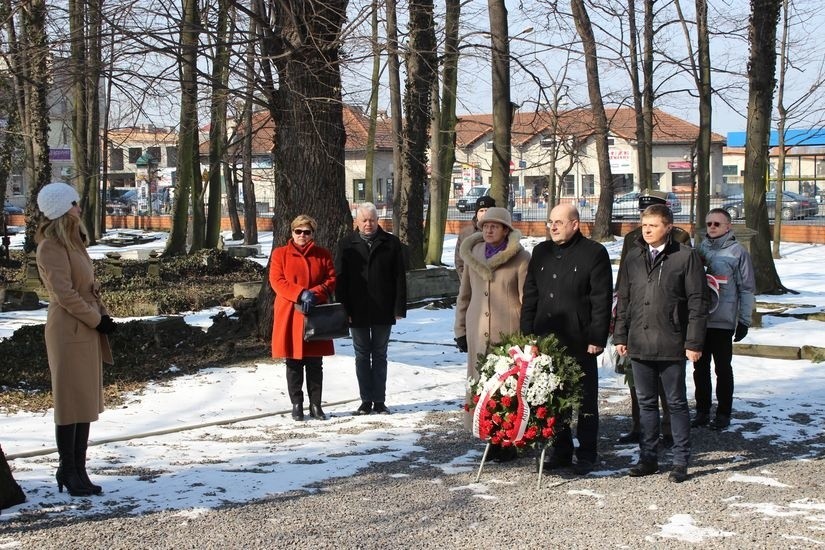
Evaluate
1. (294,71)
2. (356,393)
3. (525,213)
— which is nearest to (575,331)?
(356,393)

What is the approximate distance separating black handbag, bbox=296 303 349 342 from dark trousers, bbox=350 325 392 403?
0.54 m

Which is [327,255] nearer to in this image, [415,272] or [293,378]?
[293,378]

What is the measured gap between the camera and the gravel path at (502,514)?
552 centimetres

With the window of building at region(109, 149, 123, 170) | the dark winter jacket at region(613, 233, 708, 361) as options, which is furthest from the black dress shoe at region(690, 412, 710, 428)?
the window of building at region(109, 149, 123, 170)

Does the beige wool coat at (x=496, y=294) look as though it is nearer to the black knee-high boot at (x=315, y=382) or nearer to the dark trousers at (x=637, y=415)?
the dark trousers at (x=637, y=415)

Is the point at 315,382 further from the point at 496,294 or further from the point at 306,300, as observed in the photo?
the point at 496,294

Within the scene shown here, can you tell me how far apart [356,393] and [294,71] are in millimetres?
3955

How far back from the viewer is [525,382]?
6.78 meters

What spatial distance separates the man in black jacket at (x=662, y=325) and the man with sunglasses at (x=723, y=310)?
1.74 meters

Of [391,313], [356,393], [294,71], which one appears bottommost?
[356,393]

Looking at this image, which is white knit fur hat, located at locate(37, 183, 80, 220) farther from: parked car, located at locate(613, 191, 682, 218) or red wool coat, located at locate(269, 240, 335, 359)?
parked car, located at locate(613, 191, 682, 218)

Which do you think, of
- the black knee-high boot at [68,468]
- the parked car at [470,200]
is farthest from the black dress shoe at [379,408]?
the parked car at [470,200]

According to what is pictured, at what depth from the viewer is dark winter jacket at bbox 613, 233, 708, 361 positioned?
22.6 feet


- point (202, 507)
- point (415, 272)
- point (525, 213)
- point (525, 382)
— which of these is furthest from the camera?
point (525, 213)
